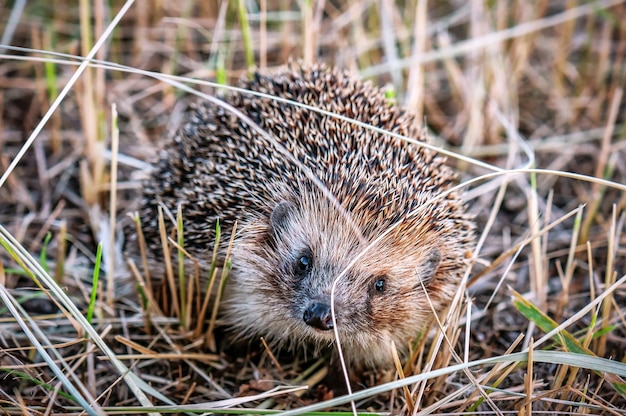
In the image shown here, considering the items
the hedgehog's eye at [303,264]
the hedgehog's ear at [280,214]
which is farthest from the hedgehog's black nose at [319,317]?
the hedgehog's ear at [280,214]

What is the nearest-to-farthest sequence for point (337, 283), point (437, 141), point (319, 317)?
1. point (319, 317)
2. point (337, 283)
3. point (437, 141)

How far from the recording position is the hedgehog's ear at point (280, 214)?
248 cm

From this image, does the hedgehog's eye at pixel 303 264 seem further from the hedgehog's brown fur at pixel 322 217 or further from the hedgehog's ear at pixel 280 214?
the hedgehog's ear at pixel 280 214

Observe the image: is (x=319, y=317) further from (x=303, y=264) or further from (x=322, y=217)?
(x=322, y=217)

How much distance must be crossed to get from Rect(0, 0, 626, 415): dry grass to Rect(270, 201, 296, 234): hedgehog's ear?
49 centimetres

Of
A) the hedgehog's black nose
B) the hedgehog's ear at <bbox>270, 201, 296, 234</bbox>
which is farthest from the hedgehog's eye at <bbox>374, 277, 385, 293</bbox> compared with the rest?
the hedgehog's ear at <bbox>270, 201, 296, 234</bbox>

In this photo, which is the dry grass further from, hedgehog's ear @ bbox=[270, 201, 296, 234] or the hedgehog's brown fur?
hedgehog's ear @ bbox=[270, 201, 296, 234]

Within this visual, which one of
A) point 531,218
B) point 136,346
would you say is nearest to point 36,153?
point 136,346

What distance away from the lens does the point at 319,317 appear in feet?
7.13

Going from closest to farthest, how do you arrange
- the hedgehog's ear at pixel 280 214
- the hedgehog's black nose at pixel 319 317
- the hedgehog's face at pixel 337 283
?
the hedgehog's black nose at pixel 319 317
the hedgehog's face at pixel 337 283
the hedgehog's ear at pixel 280 214

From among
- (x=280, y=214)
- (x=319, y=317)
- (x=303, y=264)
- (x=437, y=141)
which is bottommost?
(x=319, y=317)

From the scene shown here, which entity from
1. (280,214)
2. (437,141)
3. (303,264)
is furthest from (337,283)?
(437,141)

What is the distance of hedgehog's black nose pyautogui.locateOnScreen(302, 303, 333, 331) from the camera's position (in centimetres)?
218

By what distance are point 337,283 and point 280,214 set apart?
13.9 inches
